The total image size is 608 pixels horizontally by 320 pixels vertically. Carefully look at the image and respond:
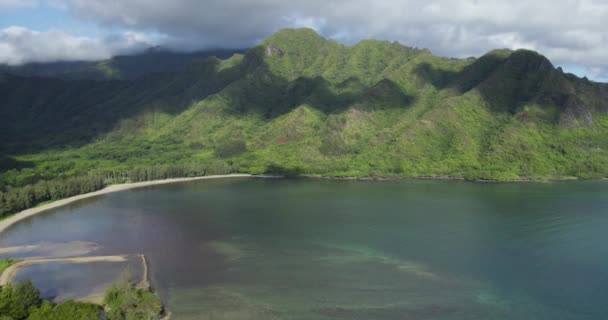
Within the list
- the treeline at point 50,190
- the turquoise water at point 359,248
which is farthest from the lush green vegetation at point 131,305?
the treeline at point 50,190

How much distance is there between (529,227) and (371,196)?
5709 cm

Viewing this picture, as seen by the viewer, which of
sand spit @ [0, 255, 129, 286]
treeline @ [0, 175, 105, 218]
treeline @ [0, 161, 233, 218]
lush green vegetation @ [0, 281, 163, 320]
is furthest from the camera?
treeline @ [0, 161, 233, 218]

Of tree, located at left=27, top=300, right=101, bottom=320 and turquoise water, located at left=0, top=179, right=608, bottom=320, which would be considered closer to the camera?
tree, located at left=27, top=300, right=101, bottom=320

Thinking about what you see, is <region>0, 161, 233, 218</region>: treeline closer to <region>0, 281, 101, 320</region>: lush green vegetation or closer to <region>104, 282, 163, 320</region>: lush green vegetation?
<region>0, 281, 101, 320</region>: lush green vegetation

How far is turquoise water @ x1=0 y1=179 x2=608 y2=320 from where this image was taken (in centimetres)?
6900

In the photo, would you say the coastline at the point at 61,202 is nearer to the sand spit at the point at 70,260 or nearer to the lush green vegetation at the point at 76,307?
the sand spit at the point at 70,260

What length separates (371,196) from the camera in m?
162

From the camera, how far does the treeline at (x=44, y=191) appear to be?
427 ft

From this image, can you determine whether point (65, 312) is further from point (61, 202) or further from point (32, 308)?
point (61, 202)

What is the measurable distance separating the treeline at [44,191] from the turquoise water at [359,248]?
924 centimetres

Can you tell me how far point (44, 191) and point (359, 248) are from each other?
352 ft

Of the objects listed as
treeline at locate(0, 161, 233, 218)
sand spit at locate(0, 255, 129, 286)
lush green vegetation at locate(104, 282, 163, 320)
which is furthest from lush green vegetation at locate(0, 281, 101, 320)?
treeline at locate(0, 161, 233, 218)

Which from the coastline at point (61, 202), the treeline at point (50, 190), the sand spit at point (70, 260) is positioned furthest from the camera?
the treeline at point (50, 190)

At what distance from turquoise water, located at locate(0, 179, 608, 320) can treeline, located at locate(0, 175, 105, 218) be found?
9.24m
